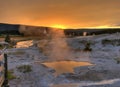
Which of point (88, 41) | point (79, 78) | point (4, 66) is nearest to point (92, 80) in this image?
point (79, 78)

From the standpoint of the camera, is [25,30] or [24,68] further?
[24,68]

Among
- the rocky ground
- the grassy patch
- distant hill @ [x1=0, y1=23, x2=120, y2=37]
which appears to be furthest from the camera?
the grassy patch

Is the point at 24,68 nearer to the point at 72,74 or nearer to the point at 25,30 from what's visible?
the point at 25,30

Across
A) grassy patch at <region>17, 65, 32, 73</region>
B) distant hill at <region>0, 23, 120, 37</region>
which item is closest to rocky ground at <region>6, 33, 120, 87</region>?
grassy patch at <region>17, 65, 32, 73</region>

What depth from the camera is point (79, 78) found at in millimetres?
12336

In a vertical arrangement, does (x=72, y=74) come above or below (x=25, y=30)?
below

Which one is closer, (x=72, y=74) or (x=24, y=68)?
(x=72, y=74)

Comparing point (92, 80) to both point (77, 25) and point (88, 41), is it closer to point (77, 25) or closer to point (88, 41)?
point (77, 25)

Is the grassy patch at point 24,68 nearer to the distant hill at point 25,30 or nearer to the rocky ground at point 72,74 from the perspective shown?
the rocky ground at point 72,74

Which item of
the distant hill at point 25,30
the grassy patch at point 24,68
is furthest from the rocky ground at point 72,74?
the distant hill at point 25,30

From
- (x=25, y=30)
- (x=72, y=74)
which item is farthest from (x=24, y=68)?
(x=72, y=74)

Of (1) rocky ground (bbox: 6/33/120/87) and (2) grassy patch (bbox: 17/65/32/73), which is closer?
(1) rocky ground (bbox: 6/33/120/87)

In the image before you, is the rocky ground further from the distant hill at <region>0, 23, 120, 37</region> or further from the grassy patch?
the distant hill at <region>0, 23, 120, 37</region>

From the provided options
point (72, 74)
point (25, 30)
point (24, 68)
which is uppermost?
point (25, 30)
